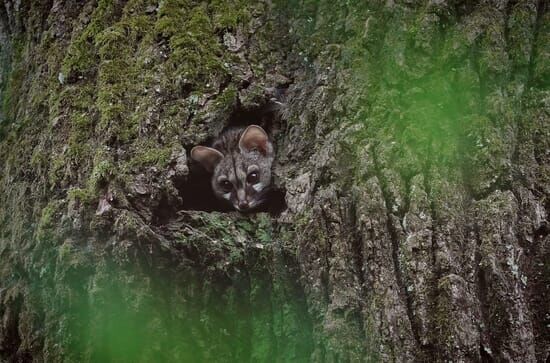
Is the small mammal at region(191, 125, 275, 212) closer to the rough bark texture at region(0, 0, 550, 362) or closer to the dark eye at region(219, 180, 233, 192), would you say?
the dark eye at region(219, 180, 233, 192)

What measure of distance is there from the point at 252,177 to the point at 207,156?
1.10 metres

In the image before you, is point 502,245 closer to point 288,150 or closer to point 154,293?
point 288,150

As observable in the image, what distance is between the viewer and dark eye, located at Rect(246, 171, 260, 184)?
5.40 meters

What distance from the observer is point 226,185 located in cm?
517

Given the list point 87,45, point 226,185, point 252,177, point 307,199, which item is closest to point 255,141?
point 226,185

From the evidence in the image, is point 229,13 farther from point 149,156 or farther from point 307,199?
point 307,199

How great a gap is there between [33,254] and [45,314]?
34 centimetres

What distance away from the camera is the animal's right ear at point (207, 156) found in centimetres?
408

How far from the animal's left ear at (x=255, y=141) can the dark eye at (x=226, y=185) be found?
278 millimetres

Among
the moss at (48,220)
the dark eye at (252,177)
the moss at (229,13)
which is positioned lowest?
the moss at (48,220)

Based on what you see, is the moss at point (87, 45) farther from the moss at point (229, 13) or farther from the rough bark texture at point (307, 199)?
the moss at point (229, 13)

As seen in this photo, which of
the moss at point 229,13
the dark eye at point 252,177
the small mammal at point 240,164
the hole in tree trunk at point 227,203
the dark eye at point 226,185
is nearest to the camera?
the hole in tree trunk at point 227,203

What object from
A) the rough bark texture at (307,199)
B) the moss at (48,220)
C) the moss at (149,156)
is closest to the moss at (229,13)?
the rough bark texture at (307,199)

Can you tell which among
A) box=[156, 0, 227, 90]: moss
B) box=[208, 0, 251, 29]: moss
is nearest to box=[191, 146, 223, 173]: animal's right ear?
box=[156, 0, 227, 90]: moss
